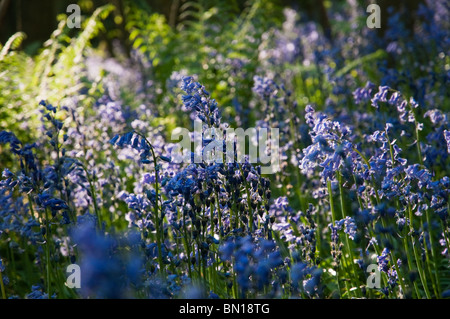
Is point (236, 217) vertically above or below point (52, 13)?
below

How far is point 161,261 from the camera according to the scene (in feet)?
6.31

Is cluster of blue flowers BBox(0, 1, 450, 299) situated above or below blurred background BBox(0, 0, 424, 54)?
below

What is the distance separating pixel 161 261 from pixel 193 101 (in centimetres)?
65

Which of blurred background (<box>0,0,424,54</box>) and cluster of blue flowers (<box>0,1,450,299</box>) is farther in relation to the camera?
blurred background (<box>0,0,424,54</box>)

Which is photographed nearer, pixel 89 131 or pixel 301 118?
pixel 89 131

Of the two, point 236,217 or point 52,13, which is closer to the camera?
point 236,217

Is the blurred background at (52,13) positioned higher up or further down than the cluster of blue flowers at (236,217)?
higher up

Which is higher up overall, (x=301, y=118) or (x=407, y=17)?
(x=407, y=17)

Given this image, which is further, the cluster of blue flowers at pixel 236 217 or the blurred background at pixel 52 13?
the blurred background at pixel 52 13

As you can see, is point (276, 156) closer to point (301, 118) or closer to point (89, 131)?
point (89, 131)
